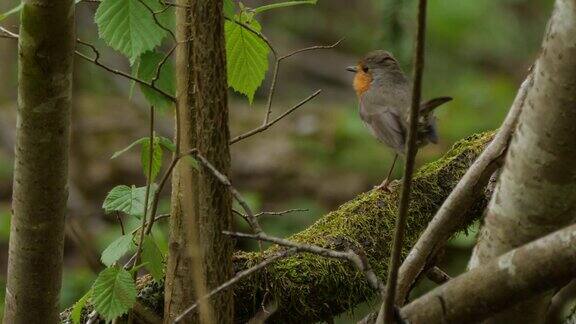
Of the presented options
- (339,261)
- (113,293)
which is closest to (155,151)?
(113,293)

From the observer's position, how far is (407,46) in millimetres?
4152

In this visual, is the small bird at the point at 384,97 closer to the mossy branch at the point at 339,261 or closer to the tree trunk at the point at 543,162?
the mossy branch at the point at 339,261

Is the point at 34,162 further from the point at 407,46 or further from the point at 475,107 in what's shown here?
the point at 475,107

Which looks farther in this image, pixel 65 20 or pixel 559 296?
pixel 559 296

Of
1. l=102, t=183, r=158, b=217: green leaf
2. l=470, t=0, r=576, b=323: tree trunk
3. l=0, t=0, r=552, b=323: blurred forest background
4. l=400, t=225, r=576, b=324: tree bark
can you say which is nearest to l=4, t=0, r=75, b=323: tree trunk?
l=102, t=183, r=158, b=217: green leaf

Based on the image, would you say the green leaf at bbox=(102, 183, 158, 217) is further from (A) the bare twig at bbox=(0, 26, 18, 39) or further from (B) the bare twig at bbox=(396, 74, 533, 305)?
Result: (B) the bare twig at bbox=(396, 74, 533, 305)

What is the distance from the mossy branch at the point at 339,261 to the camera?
269 centimetres

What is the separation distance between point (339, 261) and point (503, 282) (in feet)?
3.68

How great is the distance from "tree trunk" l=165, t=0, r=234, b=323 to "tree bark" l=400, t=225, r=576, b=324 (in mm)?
555

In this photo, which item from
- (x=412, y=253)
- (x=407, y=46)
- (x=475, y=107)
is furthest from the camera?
(x=475, y=107)

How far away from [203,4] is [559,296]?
53.5 inches

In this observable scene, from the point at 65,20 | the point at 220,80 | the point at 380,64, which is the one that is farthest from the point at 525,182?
the point at 380,64

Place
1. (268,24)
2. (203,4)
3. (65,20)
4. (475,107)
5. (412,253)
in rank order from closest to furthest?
(65,20) < (203,4) < (412,253) < (475,107) < (268,24)

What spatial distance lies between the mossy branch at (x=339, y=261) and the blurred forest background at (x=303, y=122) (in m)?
1.47
